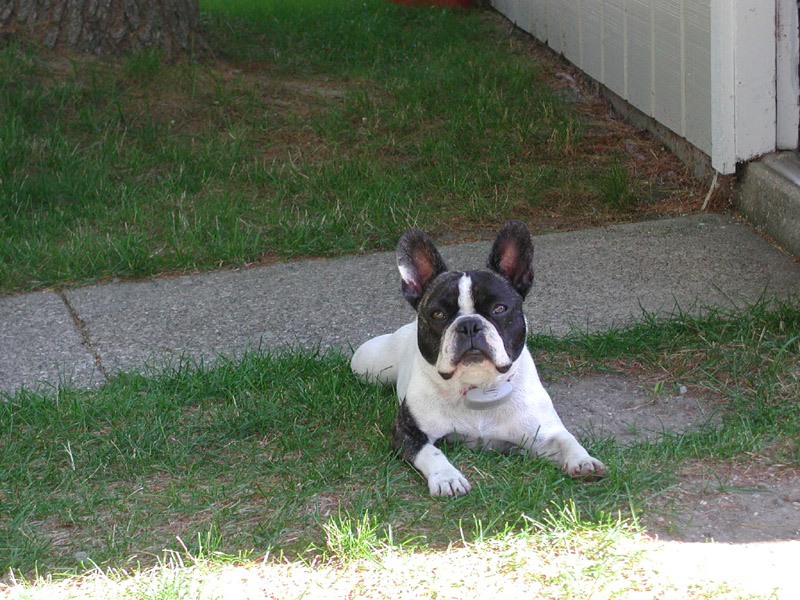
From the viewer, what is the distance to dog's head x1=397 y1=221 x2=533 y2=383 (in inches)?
143

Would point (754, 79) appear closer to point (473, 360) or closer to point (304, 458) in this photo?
point (473, 360)

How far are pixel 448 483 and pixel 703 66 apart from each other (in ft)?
12.6

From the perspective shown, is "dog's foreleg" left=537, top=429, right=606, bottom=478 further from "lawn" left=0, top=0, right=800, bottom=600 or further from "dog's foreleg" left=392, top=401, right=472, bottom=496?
"dog's foreleg" left=392, top=401, right=472, bottom=496

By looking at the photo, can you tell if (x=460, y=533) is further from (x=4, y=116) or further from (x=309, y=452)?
(x=4, y=116)

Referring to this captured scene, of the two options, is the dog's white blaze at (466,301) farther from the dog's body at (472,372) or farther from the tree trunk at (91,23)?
the tree trunk at (91,23)

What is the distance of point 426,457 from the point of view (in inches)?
147

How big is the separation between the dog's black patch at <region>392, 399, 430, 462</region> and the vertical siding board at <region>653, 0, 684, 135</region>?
3.82 metres

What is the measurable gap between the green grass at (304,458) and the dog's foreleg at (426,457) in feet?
0.17

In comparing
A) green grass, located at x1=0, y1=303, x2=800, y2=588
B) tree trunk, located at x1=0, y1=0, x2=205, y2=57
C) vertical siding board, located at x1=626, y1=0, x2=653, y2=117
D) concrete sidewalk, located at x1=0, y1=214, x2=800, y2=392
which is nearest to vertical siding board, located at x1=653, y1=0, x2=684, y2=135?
vertical siding board, located at x1=626, y1=0, x2=653, y2=117

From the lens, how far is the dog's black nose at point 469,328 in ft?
11.9

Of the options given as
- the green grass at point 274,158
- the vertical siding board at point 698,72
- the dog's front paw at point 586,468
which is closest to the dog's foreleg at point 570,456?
the dog's front paw at point 586,468

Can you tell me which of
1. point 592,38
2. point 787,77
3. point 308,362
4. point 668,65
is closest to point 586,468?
point 308,362

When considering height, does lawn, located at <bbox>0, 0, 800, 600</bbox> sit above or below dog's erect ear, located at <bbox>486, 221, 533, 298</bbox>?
below

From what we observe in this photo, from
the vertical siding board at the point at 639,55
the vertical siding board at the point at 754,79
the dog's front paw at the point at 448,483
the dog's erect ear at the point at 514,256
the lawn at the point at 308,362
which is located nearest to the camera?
the lawn at the point at 308,362
